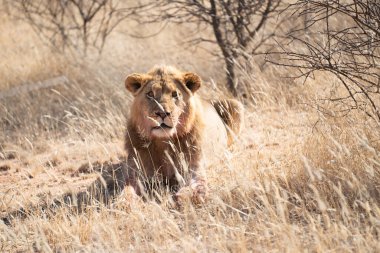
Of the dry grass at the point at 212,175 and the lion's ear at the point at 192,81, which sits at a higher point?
the lion's ear at the point at 192,81

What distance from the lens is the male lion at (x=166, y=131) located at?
16.6ft

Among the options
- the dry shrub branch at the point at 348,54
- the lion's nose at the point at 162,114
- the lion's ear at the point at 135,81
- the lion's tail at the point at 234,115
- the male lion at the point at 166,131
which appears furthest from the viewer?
the lion's tail at the point at 234,115

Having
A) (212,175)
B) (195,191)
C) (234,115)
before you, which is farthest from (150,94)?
(234,115)

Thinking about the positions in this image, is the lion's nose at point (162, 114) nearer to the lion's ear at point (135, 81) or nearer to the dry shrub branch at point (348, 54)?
the lion's ear at point (135, 81)

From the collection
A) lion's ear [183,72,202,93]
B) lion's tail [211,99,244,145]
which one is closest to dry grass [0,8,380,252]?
lion's tail [211,99,244,145]

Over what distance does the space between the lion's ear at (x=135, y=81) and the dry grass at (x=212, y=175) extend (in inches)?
30.5

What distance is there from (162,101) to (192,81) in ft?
1.84

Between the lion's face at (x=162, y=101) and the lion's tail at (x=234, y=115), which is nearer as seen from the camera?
the lion's face at (x=162, y=101)

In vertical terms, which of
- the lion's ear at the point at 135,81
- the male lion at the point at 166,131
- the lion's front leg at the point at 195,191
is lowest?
the lion's front leg at the point at 195,191

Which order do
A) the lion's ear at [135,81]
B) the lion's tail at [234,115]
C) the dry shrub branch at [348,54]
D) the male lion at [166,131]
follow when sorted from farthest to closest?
the lion's tail at [234,115] → the lion's ear at [135,81] → the male lion at [166,131] → the dry shrub branch at [348,54]

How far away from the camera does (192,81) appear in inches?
214

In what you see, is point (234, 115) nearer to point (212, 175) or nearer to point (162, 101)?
point (212, 175)

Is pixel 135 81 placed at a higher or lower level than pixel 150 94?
higher

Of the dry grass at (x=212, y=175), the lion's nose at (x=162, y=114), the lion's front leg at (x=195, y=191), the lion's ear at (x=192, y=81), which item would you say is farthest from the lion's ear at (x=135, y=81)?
the lion's front leg at (x=195, y=191)
